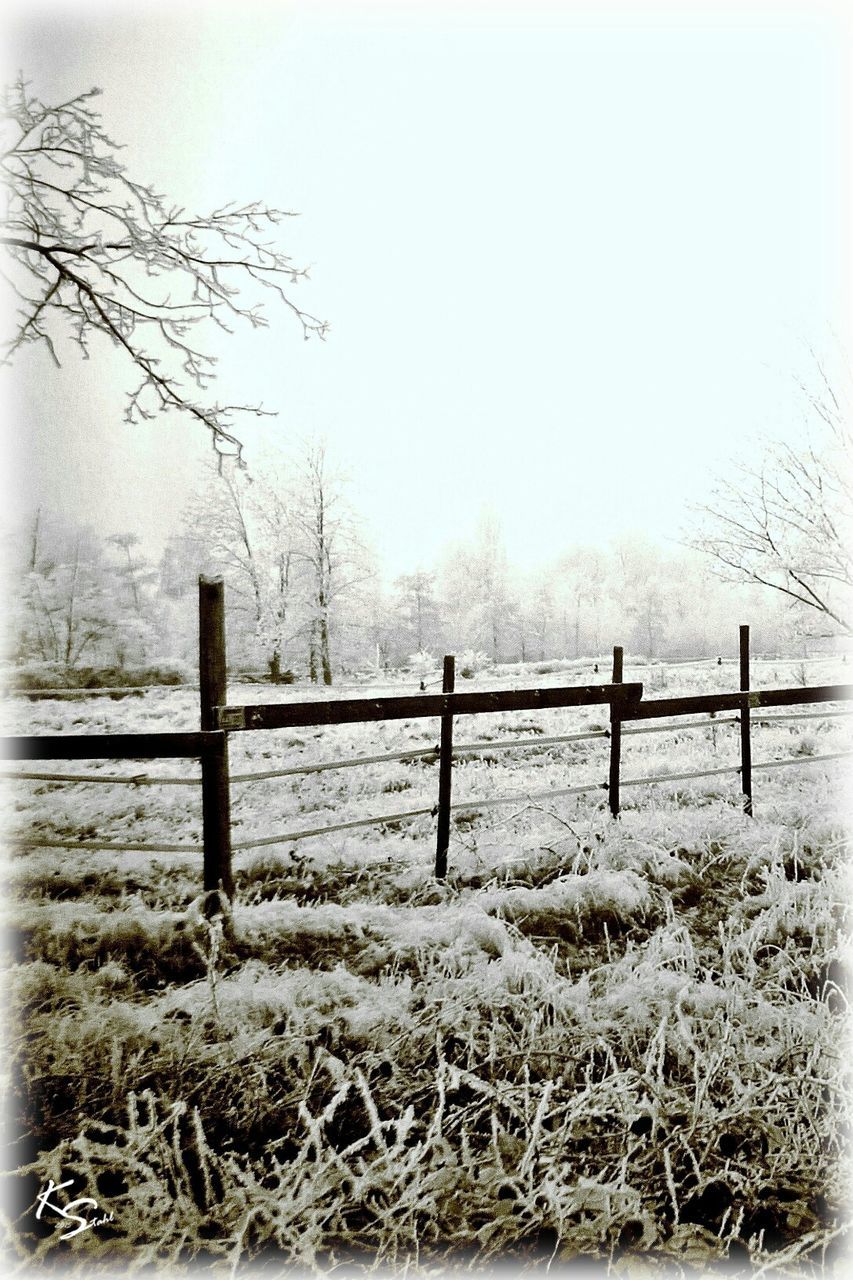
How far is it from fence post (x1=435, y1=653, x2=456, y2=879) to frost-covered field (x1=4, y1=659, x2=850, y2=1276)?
0.16 metres

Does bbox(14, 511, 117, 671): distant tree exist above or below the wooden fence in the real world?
above

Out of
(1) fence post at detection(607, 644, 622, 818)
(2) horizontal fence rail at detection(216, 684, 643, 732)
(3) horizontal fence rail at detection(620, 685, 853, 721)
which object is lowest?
(1) fence post at detection(607, 644, 622, 818)

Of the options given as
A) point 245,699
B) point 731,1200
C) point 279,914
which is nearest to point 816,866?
point 731,1200

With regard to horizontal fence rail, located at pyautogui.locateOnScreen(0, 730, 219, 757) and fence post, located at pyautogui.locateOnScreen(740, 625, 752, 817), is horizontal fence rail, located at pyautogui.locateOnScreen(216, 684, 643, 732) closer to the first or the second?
horizontal fence rail, located at pyautogui.locateOnScreen(0, 730, 219, 757)

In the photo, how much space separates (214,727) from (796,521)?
3.95 metres

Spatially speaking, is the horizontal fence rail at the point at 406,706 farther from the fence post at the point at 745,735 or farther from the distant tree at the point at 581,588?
the fence post at the point at 745,735

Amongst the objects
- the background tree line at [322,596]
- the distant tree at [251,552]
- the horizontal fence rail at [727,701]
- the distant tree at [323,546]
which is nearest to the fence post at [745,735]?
the horizontal fence rail at [727,701]

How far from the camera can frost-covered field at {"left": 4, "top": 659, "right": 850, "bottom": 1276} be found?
1362 mm

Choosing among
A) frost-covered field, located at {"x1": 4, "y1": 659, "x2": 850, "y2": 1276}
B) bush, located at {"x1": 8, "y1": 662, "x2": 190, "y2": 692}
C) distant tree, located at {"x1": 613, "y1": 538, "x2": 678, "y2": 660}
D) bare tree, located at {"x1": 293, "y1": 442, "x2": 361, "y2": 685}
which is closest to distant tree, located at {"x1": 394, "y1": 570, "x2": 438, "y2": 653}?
bare tree, located at {"x1": 293, "y1": 442, "x2": 361, "y2": 685}

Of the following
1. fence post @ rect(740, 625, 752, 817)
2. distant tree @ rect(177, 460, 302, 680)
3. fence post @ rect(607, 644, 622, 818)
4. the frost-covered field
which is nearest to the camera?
the frost-covered field

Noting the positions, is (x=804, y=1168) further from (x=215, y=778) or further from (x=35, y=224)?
(x=35, y=224)

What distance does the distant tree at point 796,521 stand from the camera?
3.52 m

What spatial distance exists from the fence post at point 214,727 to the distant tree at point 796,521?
3020mm

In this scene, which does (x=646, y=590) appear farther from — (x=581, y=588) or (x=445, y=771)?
(x=445, y=771)
